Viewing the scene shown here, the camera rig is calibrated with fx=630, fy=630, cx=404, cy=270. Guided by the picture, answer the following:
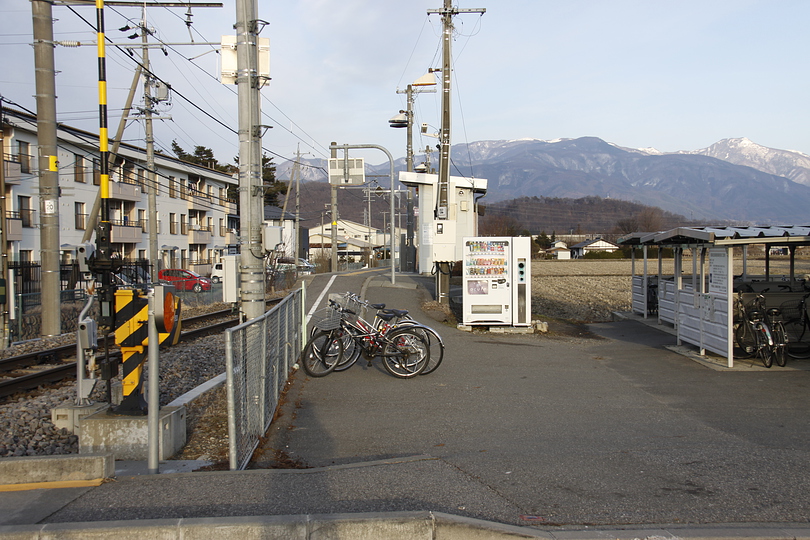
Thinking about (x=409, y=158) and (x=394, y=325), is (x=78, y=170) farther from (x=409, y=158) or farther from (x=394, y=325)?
(x=394, y=325)

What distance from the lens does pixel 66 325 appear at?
1784 cm

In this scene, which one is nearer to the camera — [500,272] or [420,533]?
[420,533]

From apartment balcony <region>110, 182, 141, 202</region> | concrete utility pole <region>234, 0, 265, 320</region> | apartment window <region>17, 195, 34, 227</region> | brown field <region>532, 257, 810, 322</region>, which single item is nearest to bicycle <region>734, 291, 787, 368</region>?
concrete utility pole <region>234, 0, 265, 320</region>

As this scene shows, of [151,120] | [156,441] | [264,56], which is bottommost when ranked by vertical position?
[156,441]

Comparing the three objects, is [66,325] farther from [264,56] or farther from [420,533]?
[420,533]

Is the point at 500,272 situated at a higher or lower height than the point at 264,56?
lower

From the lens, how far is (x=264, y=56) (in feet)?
30.2

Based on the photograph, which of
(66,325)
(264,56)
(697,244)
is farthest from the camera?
(66,325)

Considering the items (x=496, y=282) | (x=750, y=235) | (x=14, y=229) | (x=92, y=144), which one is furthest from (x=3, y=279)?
(x=14, y=229)

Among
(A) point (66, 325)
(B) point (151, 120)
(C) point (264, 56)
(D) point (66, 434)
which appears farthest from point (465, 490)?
(B) point (151, 120)

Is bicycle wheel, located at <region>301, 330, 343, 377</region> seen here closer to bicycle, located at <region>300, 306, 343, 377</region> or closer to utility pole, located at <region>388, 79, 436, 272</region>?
bicycle, located at <region>300, 306, 343, 377</region>

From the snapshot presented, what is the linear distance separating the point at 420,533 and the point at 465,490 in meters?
0.89

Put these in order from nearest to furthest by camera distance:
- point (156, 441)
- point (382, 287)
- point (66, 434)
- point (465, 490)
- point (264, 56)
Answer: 1. point (465, 490)
2. point (156, 441)
3. point (66, 434)
4. point (264, 56)
5. point (382, 287)

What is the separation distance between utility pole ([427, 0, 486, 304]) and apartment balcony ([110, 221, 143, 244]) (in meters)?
30.6
